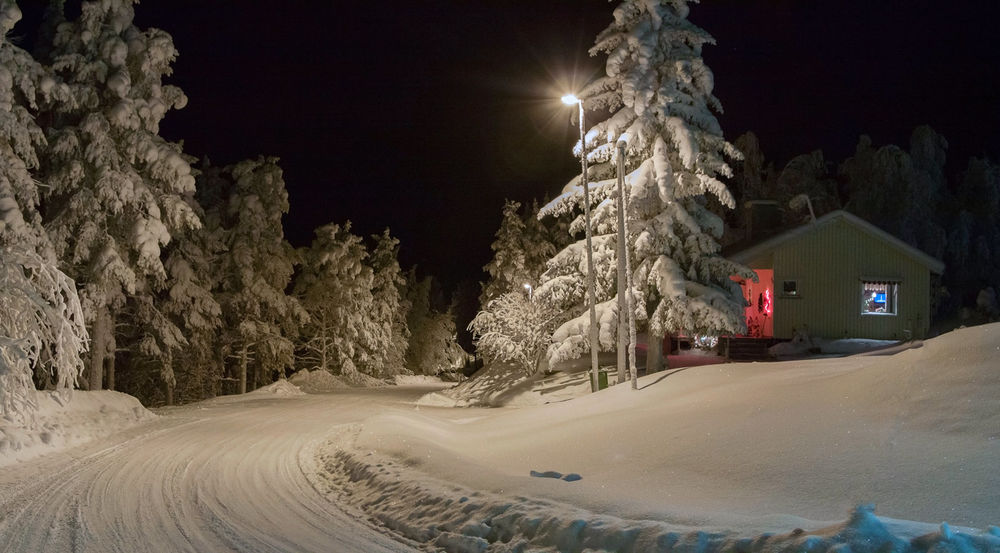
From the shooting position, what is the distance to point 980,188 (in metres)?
49.6

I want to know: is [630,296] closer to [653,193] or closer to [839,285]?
[653,193]

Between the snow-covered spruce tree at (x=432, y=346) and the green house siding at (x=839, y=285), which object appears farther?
the snow-covered spruce tree at (x=432, y=346)

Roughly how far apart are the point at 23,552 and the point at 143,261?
18443 millimetres

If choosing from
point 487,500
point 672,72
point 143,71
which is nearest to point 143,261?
point 143,71

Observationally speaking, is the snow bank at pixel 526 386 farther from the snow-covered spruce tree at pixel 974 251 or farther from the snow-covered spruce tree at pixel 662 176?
the snow-covered spruce tree at pixel 974 251

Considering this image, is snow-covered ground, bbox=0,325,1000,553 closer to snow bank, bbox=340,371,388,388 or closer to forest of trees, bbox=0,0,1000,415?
forest of trees, bbox=0,0,1000,415

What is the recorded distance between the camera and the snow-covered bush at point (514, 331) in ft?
111

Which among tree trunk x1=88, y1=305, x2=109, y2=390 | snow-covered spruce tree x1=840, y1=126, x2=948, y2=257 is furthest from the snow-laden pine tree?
snow-covered spruce tree x1=840, y1=126, x2=948, y2=257

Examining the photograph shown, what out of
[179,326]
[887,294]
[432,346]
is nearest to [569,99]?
[887,294]

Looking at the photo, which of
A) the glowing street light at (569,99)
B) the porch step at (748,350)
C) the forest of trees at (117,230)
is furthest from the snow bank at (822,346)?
the forest of trees at (117,230)

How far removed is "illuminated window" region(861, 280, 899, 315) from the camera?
112 ft

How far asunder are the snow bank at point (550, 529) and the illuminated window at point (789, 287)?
24892 mm

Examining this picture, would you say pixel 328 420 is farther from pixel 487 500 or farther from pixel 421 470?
pixel 487 500

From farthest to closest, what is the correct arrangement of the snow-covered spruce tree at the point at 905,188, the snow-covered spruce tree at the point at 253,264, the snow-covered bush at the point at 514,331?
1. the snow-covered spruce tree at the point at 905,188
2. the snow-covered spruce tree at the point at 253,264
3. the snow-covered bush at the point at 514,331
